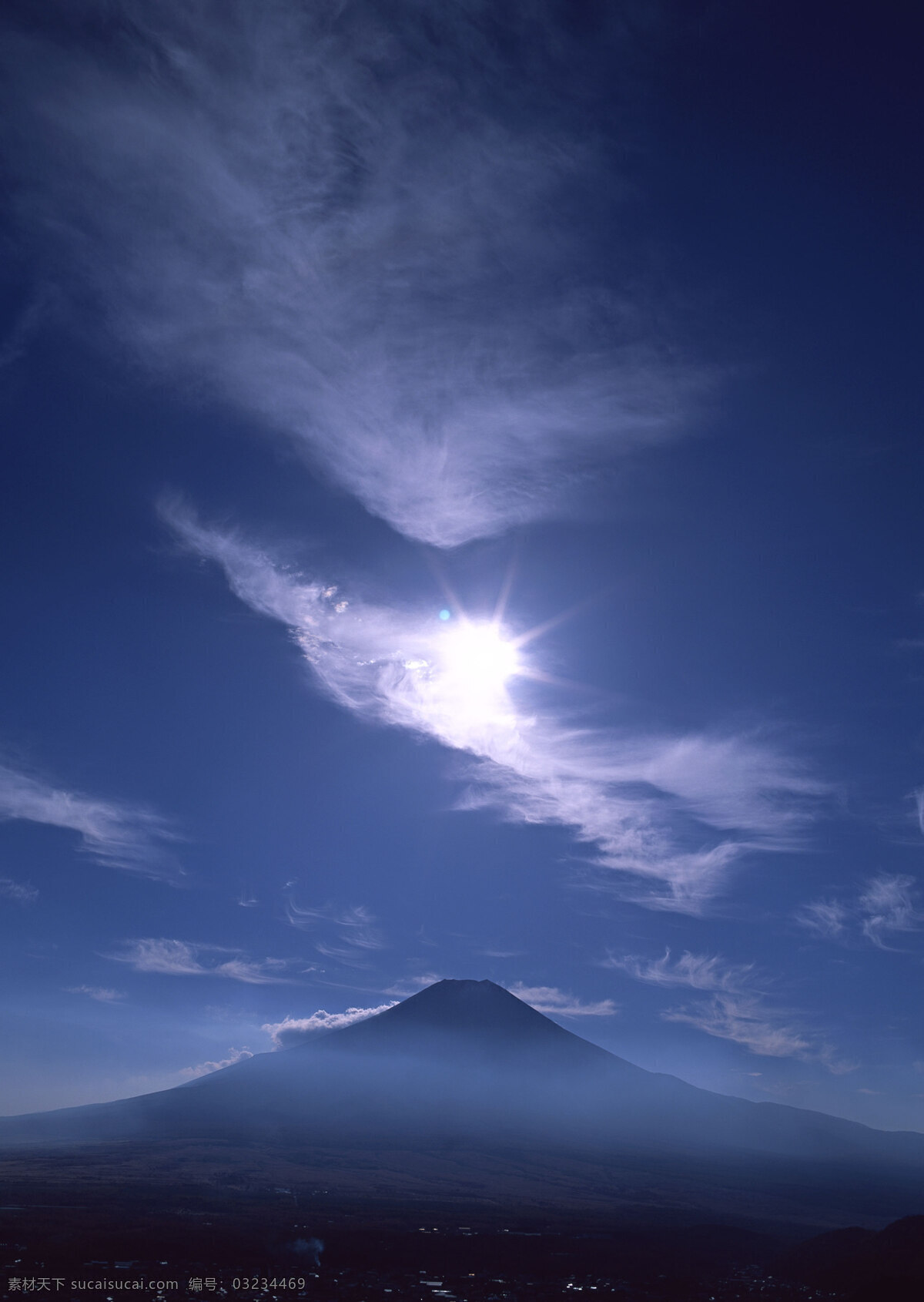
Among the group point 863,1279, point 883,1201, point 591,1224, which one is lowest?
point 883,1201

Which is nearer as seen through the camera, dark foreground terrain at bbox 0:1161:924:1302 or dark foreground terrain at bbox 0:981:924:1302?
dark foreground terrain at bbox 0:1161:924:1302

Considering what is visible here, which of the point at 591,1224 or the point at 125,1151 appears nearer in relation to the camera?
the point at 591,1224

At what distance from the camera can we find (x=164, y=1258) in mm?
68938

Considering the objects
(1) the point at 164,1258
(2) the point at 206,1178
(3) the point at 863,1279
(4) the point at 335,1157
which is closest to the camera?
(3) the point at 863,1279

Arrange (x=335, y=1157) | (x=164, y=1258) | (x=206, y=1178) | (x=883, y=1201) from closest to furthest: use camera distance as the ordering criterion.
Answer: (x=164, y=1258) → (x=206, y=1178) → (x=335, y=1157) → (x=883, y=1201)

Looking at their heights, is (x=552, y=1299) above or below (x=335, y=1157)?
above

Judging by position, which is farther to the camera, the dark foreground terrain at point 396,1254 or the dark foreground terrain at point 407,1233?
the dark foreground terrain at point 407,1233

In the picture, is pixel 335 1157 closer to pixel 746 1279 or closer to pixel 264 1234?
pixel 264 1234

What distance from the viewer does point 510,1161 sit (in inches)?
7254

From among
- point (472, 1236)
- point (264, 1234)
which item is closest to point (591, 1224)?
point (472, 1236)

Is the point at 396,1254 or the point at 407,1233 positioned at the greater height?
the point at 396,1254

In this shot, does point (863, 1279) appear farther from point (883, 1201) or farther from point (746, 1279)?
point (883, 1201)

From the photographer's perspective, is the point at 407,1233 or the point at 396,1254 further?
the point at 407,1233

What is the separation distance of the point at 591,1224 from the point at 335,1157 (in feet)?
274
